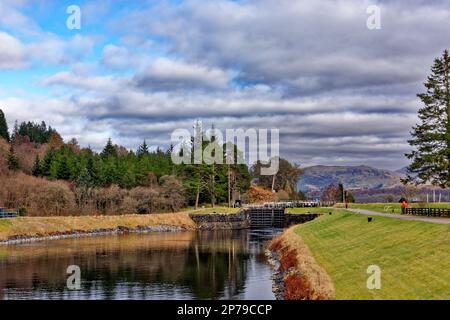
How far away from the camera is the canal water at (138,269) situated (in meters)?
40.2

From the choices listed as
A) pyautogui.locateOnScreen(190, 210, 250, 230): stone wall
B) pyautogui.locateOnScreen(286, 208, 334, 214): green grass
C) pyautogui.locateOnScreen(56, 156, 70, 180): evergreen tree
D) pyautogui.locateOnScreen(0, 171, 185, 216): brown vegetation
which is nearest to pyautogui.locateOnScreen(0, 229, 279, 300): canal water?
pyautogui.locateOnScreen(0, 171, 185, 216): brown vegetation

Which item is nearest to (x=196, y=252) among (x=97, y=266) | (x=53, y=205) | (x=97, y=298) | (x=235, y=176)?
(x=97, y=266)

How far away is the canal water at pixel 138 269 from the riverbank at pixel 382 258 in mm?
5153

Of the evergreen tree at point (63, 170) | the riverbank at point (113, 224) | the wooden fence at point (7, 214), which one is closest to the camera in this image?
the riverbank at point (113, 224)

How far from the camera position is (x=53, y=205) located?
349ft

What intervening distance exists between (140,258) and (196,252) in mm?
9788

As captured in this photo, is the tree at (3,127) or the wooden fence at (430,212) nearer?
the wooden fence at (430,212)

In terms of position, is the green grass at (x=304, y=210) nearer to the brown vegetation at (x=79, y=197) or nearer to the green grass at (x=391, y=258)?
the brown vegetation at (x=79, y=197)

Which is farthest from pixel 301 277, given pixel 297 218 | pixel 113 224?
pixel 297 218

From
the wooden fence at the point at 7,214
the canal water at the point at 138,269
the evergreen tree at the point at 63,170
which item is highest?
the evergreen tree at the point at 63,170

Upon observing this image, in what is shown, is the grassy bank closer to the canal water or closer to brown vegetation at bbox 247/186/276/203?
the canal water

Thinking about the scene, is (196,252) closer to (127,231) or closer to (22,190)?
(127,231)

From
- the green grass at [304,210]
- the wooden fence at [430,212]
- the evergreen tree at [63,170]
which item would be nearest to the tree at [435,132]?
the wooden fence at [430,212]

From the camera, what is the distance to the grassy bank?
274 ft
